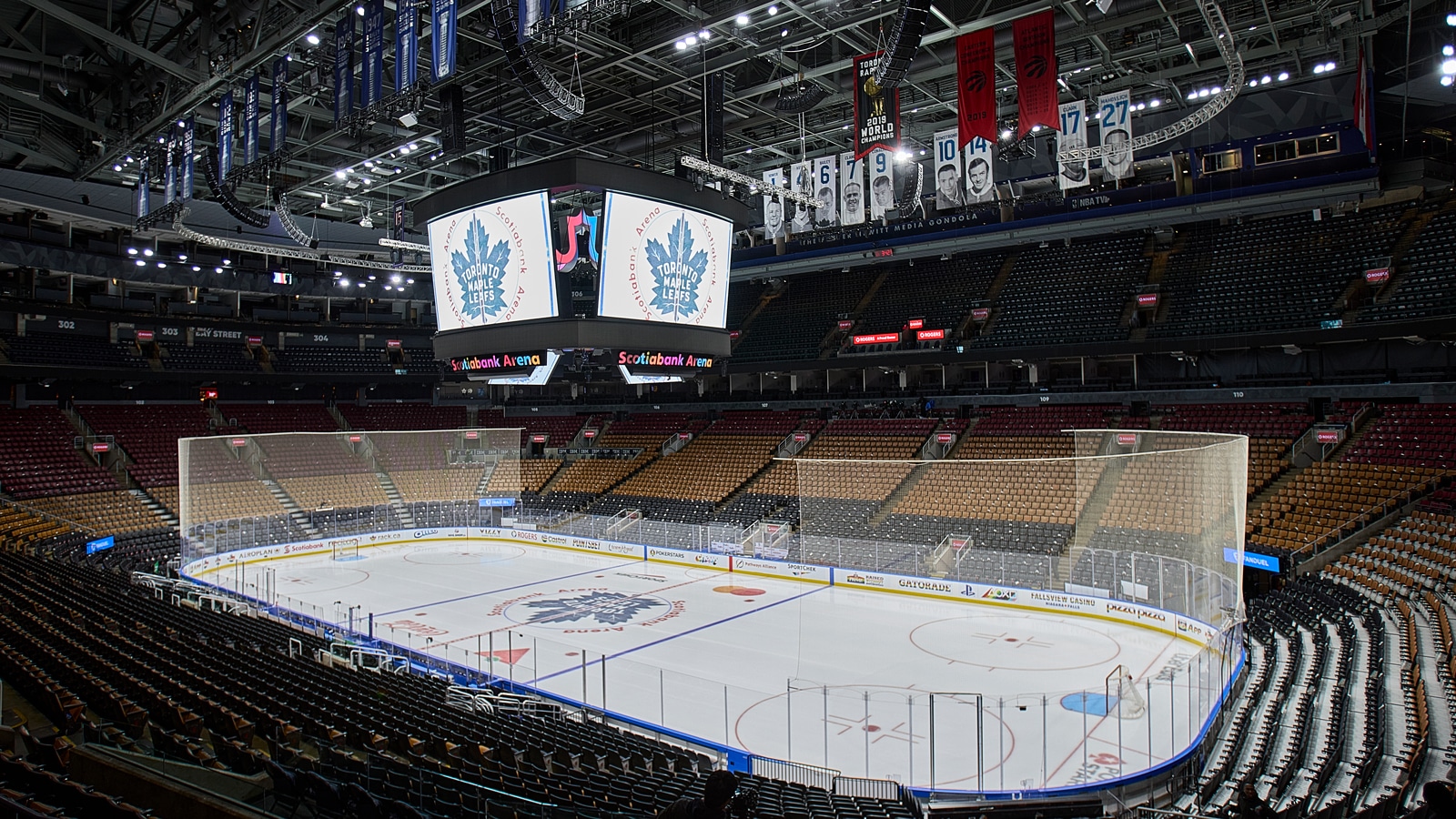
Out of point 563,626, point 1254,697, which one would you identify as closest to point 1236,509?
point 1254,697

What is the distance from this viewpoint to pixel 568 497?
3681 centimetres

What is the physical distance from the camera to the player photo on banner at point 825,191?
75.7ft

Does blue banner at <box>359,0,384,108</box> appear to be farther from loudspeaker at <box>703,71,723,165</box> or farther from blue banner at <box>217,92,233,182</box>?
loudspeaker at <box>703,71,723,165</box>

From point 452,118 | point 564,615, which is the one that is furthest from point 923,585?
point 452,118

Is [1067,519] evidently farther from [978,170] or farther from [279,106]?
[279,106]

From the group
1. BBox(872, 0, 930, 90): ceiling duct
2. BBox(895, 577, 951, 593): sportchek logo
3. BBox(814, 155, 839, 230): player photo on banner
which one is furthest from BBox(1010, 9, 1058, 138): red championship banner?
BBox(895, 577, 951, 593): sportchek logo

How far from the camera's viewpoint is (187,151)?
21000 millimetres

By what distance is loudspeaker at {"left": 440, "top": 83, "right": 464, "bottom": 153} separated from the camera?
1658cm

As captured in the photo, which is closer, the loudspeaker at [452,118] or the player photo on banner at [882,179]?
the loudspeaker at [452,118]

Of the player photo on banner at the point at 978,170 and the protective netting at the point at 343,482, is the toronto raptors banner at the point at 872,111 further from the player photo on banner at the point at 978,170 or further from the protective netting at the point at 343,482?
the protective netting at the point at 343,482

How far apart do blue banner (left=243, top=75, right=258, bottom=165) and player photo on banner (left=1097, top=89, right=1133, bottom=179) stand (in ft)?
63.8

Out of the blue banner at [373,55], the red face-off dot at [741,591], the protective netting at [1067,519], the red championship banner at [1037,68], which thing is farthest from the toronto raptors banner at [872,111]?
the red face-off dot at [741,591]

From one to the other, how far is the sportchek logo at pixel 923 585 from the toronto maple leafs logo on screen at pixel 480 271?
45.2ft

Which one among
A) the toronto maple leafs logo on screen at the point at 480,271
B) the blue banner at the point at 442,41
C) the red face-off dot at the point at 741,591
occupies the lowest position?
the red face-off dot at the point at 741,591
